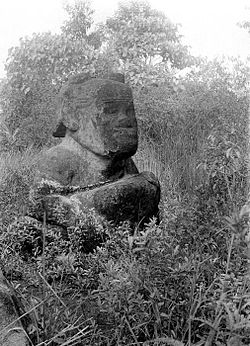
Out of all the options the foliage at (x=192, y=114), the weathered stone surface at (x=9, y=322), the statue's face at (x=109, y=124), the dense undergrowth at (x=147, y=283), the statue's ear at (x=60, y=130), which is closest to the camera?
the weathered stone surface at (x=9, y=322)

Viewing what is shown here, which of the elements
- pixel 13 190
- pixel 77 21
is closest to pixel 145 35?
pixel 77 21

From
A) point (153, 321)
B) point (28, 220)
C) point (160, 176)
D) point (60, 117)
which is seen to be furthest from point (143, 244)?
point (160, 176)

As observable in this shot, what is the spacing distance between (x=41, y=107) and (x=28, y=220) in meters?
5.60

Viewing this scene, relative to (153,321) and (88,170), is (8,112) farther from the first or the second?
(153,321)

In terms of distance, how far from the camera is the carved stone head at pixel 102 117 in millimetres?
4441

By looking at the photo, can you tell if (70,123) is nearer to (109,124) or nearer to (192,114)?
(109,124)

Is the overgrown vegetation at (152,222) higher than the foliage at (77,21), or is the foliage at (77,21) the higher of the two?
the foliage at (77,21)

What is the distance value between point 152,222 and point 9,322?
2.85 ft

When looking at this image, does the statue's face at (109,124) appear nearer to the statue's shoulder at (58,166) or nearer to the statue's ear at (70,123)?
the statue's ear at (70,123)

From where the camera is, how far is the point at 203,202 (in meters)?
3.80

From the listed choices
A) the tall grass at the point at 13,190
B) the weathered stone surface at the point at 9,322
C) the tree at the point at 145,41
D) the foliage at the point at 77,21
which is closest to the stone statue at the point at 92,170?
the tall grass at the point at 13,190

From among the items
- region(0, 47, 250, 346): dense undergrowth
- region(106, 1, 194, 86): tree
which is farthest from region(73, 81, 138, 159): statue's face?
region(106, 1, 194, 86): tree

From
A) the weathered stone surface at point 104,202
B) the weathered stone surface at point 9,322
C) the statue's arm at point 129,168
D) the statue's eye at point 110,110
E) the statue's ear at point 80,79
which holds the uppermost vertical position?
the statue's ear at point 80,79

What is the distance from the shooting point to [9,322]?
2.53m
